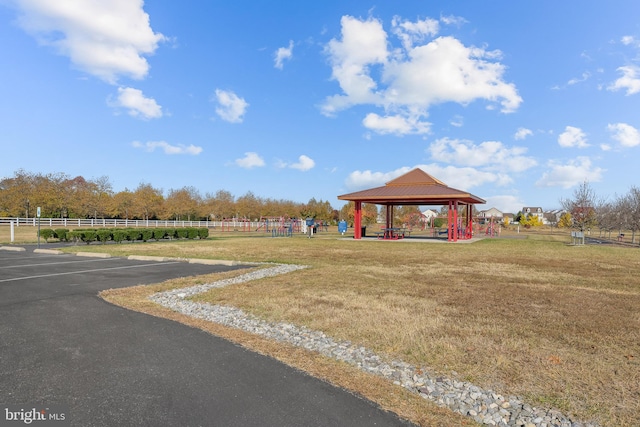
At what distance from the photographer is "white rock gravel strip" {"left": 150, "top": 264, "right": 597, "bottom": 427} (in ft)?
9.45

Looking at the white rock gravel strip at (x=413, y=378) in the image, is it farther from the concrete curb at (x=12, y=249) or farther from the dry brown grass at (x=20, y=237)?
the dry brown grass at (x=20, y=237)

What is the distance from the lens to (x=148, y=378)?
3408mm

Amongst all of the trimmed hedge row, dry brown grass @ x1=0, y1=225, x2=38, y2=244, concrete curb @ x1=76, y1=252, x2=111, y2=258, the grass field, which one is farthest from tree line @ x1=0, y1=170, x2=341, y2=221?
the grass field

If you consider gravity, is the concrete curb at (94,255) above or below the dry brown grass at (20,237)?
below

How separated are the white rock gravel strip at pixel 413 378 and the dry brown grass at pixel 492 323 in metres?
0.16

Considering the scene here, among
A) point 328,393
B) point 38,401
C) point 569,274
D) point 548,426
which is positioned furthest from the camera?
point 569,274

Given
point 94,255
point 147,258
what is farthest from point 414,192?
point 94,255

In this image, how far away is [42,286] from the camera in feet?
25.8

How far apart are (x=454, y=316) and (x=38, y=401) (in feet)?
16.9

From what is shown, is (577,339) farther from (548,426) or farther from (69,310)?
(69,310)

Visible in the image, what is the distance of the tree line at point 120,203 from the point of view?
44344 mm

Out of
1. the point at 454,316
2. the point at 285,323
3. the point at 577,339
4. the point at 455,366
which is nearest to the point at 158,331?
the point at 285,323

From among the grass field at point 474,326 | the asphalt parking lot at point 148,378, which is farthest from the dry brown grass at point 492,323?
the asphalt parking lot at point 148,378

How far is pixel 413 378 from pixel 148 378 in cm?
252
